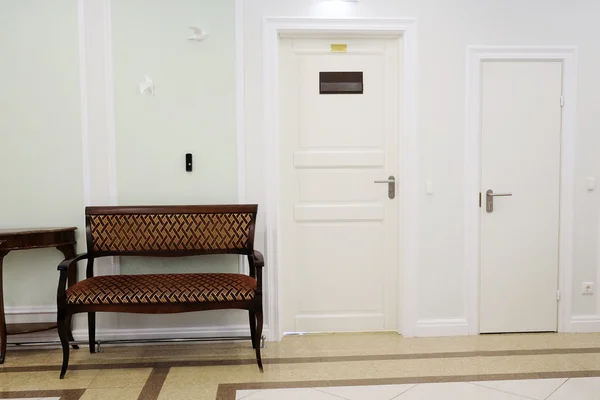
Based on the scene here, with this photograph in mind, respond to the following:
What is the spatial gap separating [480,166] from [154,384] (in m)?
2.62

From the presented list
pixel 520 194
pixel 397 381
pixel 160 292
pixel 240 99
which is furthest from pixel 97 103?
pixel 520 194

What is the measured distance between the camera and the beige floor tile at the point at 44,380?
9.49 ft

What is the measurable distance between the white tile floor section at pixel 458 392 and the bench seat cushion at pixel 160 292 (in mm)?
552

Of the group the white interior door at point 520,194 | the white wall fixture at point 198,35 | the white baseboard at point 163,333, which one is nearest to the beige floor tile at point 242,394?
the white baseboard at point 163,333

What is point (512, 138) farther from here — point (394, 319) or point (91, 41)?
point (91, 41)

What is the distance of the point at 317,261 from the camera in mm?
3805

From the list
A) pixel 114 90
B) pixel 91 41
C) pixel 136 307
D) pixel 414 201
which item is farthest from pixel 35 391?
pixel 414 201

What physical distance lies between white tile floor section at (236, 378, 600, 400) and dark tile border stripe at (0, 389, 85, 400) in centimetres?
88

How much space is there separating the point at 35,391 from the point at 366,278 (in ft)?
7.35

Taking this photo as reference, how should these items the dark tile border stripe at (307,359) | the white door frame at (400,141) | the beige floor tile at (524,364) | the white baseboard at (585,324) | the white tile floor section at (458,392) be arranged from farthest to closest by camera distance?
the white baseboard at (585,324)
the white door frame at (400,141)
the dark tile border stripe at (307,359)
the beige floor tile at (524,364)
the white tile floor section at (458,392)

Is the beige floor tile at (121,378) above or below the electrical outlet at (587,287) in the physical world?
below

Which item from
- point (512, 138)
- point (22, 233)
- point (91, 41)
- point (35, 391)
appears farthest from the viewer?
point (512, 138)

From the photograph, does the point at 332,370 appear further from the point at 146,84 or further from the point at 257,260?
the point at 146,84

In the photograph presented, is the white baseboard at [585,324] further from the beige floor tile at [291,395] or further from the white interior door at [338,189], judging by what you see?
the beige floor tile at [291,395]
